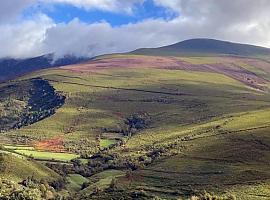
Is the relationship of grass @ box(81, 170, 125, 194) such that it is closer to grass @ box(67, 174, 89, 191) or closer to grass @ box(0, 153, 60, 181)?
grass @ box(67, 174, 89, 191)

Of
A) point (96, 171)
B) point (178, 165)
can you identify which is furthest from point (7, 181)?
point (178, 165)

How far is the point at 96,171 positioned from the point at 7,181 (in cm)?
3638

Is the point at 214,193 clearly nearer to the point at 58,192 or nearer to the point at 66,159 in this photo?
the point at 58,192

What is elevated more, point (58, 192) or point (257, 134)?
point (257, 134)

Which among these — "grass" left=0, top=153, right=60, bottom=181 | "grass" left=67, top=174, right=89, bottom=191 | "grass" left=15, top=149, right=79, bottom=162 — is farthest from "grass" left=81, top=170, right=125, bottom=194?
"grass" left=15, top=149, right=79, bottom=162

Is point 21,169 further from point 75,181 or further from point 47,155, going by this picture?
point 47,155

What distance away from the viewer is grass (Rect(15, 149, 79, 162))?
181 meters

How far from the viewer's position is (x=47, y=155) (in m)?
186

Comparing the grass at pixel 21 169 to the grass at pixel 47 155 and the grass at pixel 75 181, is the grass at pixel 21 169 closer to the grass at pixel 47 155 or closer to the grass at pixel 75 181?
the grass at pixel 75 181

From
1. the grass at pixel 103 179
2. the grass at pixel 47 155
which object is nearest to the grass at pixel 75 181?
the grass at pixel 103 179

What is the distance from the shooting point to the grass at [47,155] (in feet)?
593

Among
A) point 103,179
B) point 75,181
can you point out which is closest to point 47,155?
point 75,181

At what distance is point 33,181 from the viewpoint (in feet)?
471

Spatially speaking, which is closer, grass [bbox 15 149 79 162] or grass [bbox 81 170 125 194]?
grass [bbox 81 170 125 194]
